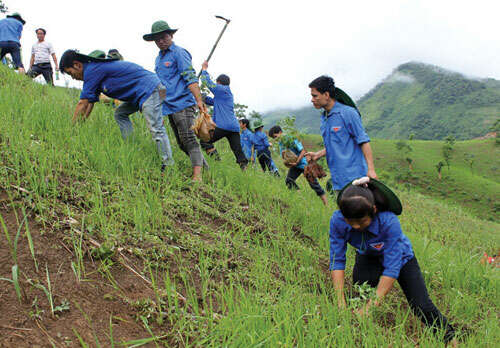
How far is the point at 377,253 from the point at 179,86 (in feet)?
10.4

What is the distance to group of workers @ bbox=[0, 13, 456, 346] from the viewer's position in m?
2.28

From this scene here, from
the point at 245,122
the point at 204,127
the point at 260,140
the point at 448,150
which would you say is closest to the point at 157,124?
the point at 204,127

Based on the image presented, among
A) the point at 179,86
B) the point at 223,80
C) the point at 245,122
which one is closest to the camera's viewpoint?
the point at 179,86

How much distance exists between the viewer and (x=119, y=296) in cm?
187

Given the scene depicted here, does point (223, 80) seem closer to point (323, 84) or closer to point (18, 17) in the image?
point (323, 84)

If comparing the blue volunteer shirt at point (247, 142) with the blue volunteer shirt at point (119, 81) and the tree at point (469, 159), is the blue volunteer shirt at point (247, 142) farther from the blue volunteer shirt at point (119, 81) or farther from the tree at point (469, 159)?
the tree at point (469, 159)

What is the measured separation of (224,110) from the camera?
18.2 ft

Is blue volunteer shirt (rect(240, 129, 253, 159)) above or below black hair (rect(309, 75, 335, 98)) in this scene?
below

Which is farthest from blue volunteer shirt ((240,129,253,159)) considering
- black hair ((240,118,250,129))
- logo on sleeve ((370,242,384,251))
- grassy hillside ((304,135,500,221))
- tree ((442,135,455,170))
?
tree ((442,135,455,170))

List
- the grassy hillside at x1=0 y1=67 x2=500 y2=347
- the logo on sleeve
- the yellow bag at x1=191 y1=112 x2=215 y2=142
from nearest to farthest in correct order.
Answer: the grassy hillside at x1=0 y1=67 x2=500 y2=347
the logo on sleeve
the yellow bag at x1=191 y1=112 x2=215 y2=142

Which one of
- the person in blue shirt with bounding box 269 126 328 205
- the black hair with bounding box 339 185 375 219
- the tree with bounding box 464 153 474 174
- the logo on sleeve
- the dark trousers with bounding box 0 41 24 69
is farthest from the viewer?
the tree with bounding box 464 153 474 174

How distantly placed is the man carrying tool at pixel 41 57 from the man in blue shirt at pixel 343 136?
23.2 ft

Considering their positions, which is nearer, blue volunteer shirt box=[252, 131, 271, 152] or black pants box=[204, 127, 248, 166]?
black pants box=[204, 127, 248, 166]

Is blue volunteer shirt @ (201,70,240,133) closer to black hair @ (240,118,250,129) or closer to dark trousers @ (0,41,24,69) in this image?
black hair @ (240,118,250,129)
